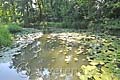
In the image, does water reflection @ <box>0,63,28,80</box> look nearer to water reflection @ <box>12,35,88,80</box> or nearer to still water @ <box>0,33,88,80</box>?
still water @ <box>0,33,88,80</box>

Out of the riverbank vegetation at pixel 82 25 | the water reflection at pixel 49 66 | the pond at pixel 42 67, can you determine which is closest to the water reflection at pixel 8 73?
the pond at pixel 42 67

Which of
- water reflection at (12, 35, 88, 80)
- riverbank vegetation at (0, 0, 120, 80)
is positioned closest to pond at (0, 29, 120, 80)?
water reflection at (12, 35, 88, 80)

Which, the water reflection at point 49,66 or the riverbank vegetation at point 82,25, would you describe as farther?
the riverbank vegetation at point 82,25

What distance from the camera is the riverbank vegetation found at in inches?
316

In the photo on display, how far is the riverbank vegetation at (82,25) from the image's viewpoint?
802 cm

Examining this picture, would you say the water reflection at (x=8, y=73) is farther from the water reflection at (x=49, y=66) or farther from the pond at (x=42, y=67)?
the water reflection at (x=49, y=66)

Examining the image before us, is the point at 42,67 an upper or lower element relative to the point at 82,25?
upper

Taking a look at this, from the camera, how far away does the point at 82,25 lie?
27.8 metres

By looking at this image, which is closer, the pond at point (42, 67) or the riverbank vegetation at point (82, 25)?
the pond at point (42, 67)

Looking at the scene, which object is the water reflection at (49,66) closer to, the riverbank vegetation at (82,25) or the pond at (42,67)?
the pond at (42,67)

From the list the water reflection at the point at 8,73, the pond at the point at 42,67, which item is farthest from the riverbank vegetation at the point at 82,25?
the water reflection at the point at 8,73

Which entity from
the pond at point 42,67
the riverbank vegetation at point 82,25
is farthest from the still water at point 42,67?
the riverbank vegetation at point 82,25

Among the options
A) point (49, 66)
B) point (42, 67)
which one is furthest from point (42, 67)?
point (49, 66)

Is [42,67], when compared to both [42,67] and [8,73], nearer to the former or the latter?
[42,67]
